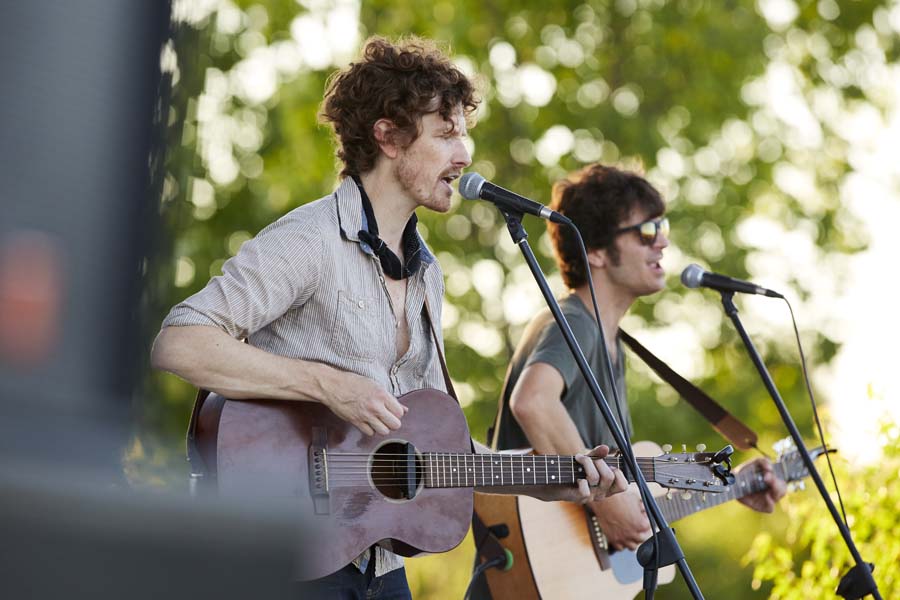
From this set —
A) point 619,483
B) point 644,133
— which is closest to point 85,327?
point 619,483

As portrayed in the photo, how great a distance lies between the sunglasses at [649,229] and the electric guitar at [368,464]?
5.24 feet

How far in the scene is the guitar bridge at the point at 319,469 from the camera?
265cm

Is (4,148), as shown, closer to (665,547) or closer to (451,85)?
(665,547)

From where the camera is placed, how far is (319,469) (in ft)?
8.81

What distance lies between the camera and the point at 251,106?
11.0m

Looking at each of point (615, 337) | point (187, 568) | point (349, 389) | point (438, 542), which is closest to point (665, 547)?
point (438, 542)

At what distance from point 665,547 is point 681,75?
9.11 m

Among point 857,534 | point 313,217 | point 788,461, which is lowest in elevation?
point 857,534

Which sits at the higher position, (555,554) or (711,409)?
(711,409)

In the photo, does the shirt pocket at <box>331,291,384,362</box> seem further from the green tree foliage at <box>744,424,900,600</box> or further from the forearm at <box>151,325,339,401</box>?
Result: the green tree foliage at <box>744,424,900,600</box>

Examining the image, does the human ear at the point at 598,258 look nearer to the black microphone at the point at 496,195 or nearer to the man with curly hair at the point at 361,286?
the man with curly hair at the point at 361,286

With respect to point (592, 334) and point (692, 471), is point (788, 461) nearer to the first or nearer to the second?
point (592, 334)

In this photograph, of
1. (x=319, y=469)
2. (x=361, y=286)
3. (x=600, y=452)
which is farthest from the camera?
(x=600, y=452)

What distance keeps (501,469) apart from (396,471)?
18.8 inches
